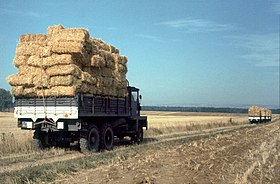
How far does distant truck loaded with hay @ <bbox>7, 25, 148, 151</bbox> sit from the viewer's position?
15125 mm

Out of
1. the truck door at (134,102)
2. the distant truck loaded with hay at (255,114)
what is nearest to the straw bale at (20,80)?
the truck door at (134,102)

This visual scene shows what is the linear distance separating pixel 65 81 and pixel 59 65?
0.73 metres

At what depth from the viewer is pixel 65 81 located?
1491 centimetres

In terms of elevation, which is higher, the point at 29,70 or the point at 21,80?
the point at 29,70

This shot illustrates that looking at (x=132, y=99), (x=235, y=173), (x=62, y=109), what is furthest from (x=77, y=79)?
(x=235, y=173)

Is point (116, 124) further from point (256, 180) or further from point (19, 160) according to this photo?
point (256, 180)

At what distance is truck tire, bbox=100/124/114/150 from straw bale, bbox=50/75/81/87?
2.94 metres

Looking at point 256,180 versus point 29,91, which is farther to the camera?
point 29,91

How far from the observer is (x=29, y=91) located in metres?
15.7

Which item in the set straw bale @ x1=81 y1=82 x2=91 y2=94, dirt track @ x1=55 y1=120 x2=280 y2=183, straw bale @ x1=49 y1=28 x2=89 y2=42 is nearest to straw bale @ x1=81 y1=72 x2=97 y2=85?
straw bale @ x1=81 y1=82 x2=91 y2=94

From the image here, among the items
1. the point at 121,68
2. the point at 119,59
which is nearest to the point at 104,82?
the point at 121,68

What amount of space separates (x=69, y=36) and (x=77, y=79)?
1724 millimetres

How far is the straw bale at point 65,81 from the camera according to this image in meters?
14.9

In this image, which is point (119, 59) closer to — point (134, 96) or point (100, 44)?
point (100, 44)
